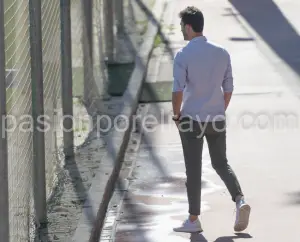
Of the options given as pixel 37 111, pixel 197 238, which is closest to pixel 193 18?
pixel 37 111

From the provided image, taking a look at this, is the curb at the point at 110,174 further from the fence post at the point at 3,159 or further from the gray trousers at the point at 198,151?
the fence post at the point at 3,159

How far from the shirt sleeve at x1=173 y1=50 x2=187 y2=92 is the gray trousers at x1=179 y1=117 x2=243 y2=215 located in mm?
287

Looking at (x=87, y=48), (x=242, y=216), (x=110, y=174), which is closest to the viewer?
(x=242, y=216)

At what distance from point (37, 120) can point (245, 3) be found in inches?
532

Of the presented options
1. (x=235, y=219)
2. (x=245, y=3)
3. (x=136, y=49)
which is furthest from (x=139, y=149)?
(x=245, y=3)

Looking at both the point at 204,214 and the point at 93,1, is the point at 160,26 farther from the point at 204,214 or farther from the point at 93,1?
the point at 204,214

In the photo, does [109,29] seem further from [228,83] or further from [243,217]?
[243,217]

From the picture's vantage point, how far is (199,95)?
825 centimetres

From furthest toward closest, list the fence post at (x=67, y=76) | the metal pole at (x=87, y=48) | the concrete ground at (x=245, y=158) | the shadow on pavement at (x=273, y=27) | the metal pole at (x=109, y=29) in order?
the shadow on pavement at (x=273, y=27)
the metal pole at (x=109, y=29)
the metal pole at (x=87, y=48)
the fence post at (x=67, y=76)
the concrete ground at (x=245, y=158)

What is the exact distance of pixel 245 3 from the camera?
834 inches

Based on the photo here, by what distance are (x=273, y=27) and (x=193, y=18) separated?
10801mm

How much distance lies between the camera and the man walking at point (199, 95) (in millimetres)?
8172

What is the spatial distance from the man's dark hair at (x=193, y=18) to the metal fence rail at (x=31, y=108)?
1.11 metres

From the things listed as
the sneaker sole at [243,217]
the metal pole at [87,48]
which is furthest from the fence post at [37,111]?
the metal pole at [87,48]
